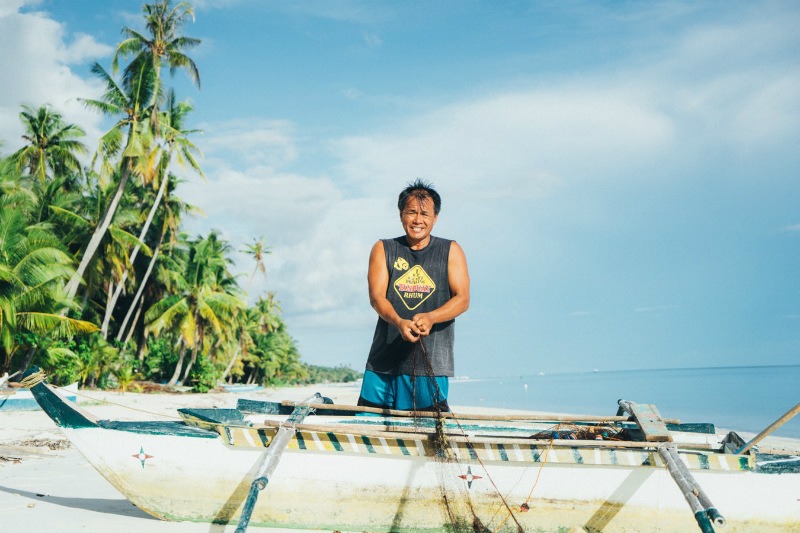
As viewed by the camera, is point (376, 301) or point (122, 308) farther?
point (122, 308)

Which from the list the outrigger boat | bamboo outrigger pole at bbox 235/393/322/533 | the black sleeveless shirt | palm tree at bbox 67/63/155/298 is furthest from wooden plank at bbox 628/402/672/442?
palm tree at bbox 67/63/155/298

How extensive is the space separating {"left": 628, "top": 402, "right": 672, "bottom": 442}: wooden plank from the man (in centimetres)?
116

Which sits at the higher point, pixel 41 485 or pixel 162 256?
pixel 162 256

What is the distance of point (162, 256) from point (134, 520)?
23037 millimetres

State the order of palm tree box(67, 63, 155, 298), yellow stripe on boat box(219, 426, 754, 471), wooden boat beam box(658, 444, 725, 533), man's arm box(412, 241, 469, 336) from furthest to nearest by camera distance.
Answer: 1. palm tree box(67, 63, 155, 298)
2. man's arm box(412, 241, 469, 336)
3. yellow stripe on boat box(219, 426, 754, 471)
4. wooden boat beam box(658, 444, 725, 533)

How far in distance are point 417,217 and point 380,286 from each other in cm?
50

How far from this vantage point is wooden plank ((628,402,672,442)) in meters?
3.11

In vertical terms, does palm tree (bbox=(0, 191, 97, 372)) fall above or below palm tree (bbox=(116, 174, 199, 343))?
below

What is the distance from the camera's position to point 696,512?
2469 millimetres

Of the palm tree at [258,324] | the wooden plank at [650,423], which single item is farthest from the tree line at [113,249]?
the wooden plank at [650,423]

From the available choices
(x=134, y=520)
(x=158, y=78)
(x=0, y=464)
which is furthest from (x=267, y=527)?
(x=158, y=78)

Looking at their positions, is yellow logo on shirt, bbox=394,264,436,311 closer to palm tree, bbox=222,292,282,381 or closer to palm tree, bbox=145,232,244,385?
palm tree, bbox=145,232,244,385

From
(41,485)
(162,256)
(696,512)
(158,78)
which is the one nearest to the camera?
(696,512)

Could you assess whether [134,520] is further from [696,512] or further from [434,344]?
[696,512]
